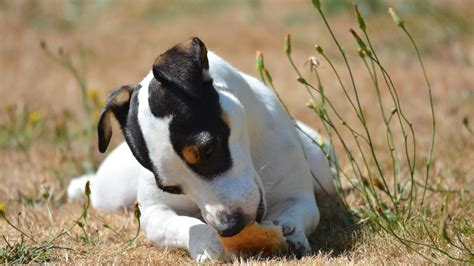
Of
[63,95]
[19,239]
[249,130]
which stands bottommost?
[63,95]

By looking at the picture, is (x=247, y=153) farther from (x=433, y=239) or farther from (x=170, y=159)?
(x=433, y=239)

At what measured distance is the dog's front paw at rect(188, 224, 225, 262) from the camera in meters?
3.55

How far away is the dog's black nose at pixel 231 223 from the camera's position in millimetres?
3268

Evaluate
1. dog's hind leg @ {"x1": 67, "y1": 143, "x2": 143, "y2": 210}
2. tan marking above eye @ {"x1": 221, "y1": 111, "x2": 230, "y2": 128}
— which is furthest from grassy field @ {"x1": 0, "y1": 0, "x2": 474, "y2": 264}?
tan marking above eye @ {"x1": 221, "y1": 111, "x2": 230, "y2": 128}

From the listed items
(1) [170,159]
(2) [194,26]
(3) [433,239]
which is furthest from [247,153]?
(2) [194,26]

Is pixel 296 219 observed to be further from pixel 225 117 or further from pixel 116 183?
pixel 116 183

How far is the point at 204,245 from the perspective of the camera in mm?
3572

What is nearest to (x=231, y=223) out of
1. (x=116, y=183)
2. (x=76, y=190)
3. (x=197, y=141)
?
(x=197, y=141)

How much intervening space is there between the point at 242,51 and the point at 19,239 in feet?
19.7

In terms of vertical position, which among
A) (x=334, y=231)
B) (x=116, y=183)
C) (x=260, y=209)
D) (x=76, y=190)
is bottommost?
(x=76, y=190)

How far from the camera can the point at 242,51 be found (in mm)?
9758

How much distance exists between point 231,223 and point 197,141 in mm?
337

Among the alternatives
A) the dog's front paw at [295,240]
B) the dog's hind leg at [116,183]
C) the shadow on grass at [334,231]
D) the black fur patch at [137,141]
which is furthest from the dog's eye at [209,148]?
the dog's hind leg at [116,183]

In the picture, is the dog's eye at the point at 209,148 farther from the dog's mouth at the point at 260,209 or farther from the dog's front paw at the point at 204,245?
the dog's front paw at the point at 204,245
